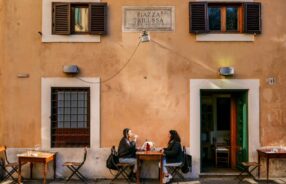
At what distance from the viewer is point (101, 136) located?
11.5m

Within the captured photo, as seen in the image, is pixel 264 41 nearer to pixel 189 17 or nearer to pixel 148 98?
pixel 189 17

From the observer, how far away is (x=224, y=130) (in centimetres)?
1361

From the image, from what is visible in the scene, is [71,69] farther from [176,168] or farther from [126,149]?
[176,168]

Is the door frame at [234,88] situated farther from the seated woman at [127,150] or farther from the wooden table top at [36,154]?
the wooden table top at [36,154]

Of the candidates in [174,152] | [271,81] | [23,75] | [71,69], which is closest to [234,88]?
[271,81]

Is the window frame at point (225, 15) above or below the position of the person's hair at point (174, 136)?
above

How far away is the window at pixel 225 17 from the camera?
11.4 metres

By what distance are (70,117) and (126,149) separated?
1809mm

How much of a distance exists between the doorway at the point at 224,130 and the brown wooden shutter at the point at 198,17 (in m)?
1.69

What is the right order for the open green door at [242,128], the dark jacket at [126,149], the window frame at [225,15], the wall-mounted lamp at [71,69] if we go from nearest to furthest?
the dark jacket at [126,149] → the wall-mounted lamp at [71,69] → the window frame at [225,15] → the open green door at [242,128]

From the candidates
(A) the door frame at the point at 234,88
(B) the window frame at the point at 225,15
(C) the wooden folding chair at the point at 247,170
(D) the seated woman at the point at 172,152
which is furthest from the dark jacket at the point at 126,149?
(B) the window frame at the point at 225,15

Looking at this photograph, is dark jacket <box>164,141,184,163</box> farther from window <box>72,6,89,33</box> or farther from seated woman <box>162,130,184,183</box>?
window <box>72,6,89,33</box>

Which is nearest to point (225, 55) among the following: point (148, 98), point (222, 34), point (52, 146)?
point (222, 34)

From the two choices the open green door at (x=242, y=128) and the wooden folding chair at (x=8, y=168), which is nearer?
the wooden folding chair at (x=8, y=168)
